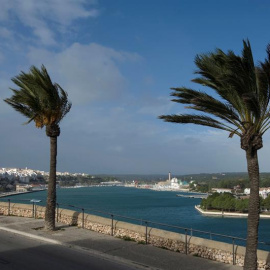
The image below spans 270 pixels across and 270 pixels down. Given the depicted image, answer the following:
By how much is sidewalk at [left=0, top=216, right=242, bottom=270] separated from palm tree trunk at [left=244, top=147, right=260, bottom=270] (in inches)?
43.6

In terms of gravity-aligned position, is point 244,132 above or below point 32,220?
above

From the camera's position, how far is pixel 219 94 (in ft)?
28.0

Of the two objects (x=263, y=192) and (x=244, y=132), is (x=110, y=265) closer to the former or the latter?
(x=244, y=132)

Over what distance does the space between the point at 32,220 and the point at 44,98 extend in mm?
5709

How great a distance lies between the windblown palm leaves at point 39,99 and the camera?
1303 centimetres

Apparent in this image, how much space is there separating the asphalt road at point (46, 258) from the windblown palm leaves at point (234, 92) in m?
4.40

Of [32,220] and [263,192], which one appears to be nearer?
[32,220]

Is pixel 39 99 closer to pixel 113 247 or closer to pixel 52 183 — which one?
pixel 52 183

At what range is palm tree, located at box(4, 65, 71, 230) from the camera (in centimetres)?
1306

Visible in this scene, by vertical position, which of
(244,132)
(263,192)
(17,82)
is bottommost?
(263,192)

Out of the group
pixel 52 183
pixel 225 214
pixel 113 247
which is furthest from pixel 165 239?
pixel 225 214

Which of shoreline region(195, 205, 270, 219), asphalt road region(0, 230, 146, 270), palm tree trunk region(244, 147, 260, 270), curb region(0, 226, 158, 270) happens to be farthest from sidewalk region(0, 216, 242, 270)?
shoreline region(195, 205, 270, 219)

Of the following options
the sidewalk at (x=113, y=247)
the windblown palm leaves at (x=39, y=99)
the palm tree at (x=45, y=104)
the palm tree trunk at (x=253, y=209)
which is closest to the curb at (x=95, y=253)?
the sidewalk at (x=113, y=247)

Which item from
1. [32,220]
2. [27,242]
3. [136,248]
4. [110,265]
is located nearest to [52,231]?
[27,242]
